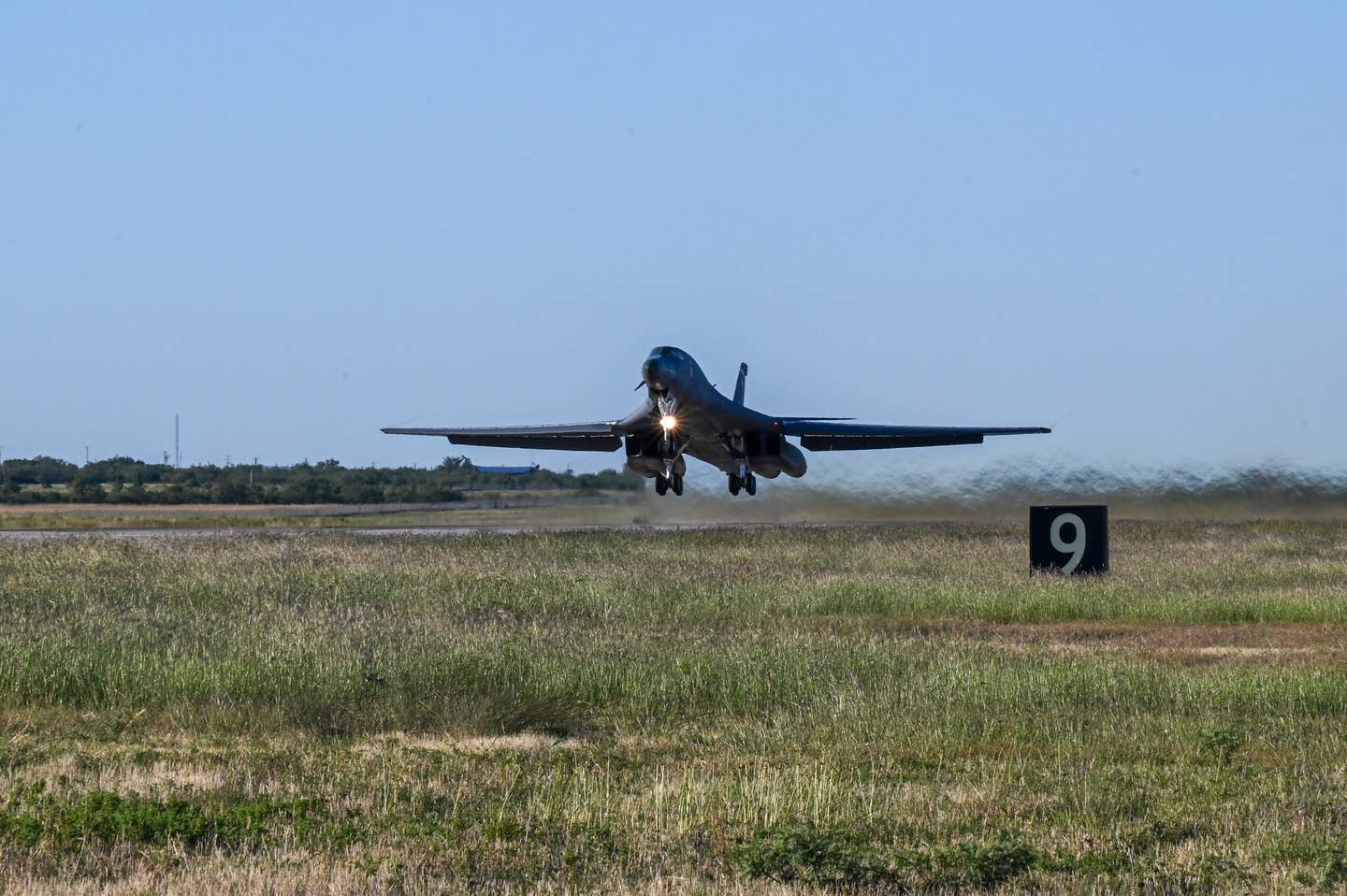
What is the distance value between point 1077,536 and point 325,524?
32908 millimetres

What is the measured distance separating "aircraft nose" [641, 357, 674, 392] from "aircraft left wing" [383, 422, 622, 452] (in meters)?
6.88

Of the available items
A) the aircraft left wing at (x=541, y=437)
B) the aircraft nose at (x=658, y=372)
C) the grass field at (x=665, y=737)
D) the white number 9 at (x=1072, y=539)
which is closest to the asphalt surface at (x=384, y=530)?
the aircraft left wing at (x=541, y=437)

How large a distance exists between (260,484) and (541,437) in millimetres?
68380

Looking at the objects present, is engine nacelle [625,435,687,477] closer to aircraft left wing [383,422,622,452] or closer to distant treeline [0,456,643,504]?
aircraft left wing [383,422,622,452]

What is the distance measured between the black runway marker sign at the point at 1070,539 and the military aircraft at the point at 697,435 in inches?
297

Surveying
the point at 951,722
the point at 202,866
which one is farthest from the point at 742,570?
the point at 202,866

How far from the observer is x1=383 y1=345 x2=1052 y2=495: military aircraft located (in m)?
30.2

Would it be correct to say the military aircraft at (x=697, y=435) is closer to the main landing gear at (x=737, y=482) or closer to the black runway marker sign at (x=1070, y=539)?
the main landing gear at (x=737, y=482)

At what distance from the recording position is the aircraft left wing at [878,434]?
3691cm

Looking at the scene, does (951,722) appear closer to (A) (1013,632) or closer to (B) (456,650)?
(B) (456,650)

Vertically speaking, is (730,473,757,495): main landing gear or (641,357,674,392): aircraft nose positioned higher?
(641,357,674,392): aircraft nose

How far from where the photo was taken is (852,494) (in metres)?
46.5

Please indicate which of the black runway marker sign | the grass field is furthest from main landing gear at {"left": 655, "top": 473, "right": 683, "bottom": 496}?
the grass field

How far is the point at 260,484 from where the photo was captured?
100750 millimetres
